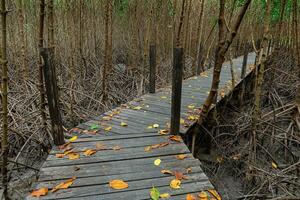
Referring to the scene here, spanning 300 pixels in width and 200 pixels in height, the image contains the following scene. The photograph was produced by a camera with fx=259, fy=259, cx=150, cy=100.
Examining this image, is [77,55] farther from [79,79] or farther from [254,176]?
[254,176]

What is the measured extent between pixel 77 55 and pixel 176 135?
391cm

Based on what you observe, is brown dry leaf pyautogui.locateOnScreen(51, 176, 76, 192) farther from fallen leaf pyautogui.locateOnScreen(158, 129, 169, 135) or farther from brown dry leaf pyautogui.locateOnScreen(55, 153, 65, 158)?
fallen leaf pyautogui.locateOnScreen(158, 129, 169, 135)

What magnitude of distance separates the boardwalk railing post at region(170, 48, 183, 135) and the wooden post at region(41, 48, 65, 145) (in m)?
1.07

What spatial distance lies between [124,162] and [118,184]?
31cm

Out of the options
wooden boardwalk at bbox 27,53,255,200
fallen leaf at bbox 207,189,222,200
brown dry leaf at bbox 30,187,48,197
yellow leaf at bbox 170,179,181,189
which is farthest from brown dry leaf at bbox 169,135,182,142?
brown dry leaf at bbox 30,187,48,197

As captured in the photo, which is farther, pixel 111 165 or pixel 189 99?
pixel 189 99

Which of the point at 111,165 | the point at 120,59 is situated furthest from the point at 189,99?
the point at 120,59

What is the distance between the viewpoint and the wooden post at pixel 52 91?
6.69 feet

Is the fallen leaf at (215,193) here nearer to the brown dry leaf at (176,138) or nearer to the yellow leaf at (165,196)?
the yellow leaf at (165,196)

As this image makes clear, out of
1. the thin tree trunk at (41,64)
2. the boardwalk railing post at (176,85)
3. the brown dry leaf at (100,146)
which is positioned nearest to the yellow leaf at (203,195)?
the boardwalk railing post at (176,85)

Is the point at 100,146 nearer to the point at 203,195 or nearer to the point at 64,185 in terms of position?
the point at 64,185

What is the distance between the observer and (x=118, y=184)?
1.87 m

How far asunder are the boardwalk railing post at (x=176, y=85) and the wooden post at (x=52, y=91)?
3.51 ft

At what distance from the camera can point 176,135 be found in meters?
2.62
